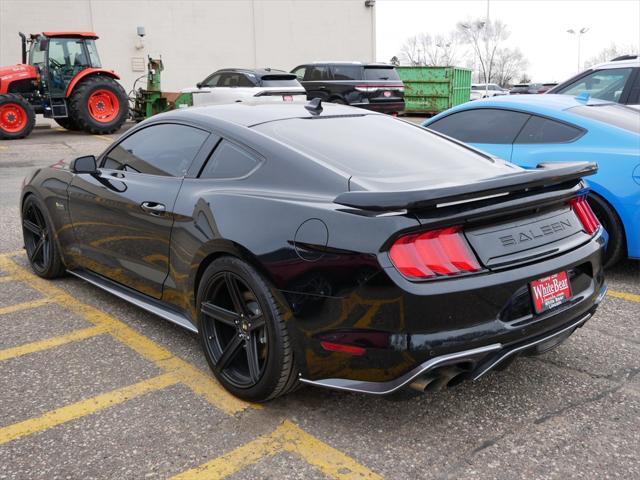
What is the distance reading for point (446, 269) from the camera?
103 inches

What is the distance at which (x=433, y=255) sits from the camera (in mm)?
2605

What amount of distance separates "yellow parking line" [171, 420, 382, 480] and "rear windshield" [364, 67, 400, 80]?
1838 cm

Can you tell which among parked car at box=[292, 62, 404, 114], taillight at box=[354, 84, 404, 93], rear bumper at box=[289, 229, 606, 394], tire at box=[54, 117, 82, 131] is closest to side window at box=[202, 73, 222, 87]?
parked car at box=[292, 62, 404, 114]

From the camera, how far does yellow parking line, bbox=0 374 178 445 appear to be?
2.92m

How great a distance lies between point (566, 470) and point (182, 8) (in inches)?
1026

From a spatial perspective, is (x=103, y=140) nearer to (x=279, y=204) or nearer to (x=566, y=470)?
(x=279, y=204)

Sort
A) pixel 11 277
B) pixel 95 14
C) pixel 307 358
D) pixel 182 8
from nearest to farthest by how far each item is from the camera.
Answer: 1. pixel 307 358
2. pixel 11 277
3. pixel 95 14
4. pixel 182 8

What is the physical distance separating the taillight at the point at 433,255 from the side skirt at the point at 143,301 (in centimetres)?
139

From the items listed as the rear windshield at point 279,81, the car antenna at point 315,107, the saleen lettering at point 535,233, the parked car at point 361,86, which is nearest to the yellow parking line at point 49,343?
the car antenna at point 315,107

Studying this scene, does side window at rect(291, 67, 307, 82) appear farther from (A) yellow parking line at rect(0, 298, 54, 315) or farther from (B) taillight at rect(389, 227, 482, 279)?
(B) taillight at rect(389, 227, 482, 279)

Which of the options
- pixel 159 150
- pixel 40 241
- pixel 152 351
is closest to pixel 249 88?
pixel 40 241

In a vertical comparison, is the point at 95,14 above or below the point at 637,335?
above

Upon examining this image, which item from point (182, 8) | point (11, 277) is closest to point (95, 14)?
point (182, 8)

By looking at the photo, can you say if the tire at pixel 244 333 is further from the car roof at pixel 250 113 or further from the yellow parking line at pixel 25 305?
the yellow parking line at pixel 25 305
